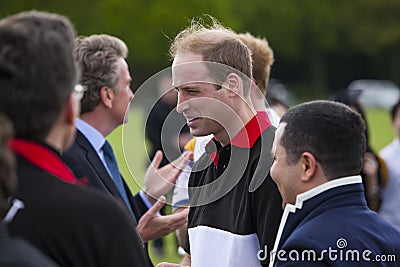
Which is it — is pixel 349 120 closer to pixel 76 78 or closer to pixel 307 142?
pixel 307 142

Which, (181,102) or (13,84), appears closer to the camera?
(13,84)

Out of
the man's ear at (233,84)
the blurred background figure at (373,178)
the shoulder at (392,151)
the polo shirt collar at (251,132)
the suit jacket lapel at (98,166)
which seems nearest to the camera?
the polo shirt collar at (251,132)

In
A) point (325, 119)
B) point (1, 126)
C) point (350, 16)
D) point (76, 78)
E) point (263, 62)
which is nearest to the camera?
point (1, 126)

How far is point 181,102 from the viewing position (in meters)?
3.62

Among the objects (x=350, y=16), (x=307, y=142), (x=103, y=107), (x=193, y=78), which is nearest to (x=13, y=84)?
(x=307, y=142)

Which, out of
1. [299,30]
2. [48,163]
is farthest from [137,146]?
[299,30]

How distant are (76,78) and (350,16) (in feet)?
220

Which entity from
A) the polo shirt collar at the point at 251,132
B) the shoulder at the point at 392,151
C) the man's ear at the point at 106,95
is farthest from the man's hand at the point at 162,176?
the shoulder at the point at 392,151

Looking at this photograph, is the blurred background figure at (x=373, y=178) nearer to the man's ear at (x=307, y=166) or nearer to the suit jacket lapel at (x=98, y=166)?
the suit jacket lapel at (x=98, y=166)

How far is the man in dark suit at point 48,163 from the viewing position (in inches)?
80.8

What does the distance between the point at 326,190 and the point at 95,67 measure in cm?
178

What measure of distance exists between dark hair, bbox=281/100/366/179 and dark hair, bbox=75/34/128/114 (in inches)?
59.5

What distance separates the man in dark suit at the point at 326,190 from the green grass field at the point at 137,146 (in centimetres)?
133

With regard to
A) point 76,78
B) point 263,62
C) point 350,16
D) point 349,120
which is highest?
point 76,78
